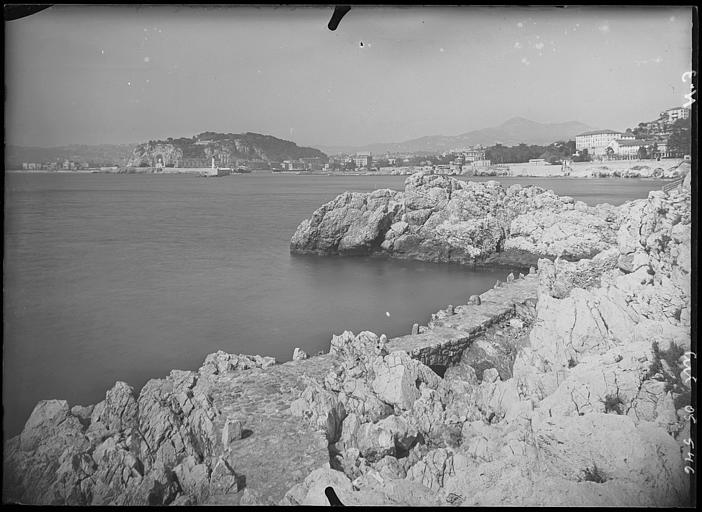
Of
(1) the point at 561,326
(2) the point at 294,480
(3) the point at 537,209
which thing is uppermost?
(3) the point at 537,209

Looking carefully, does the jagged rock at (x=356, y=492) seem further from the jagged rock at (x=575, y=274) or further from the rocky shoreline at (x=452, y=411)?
the jagged rock at (x=575, y=274)

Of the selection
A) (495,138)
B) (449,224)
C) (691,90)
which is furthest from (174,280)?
(691,90)

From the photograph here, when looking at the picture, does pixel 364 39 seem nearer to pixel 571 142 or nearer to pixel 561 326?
pixel 571 142

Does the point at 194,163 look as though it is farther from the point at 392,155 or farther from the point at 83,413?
the point at 83,413

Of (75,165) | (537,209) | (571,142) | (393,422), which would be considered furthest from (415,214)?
(75,165)

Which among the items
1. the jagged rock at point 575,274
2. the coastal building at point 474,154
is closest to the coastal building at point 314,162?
the coastal building at point 474,154
